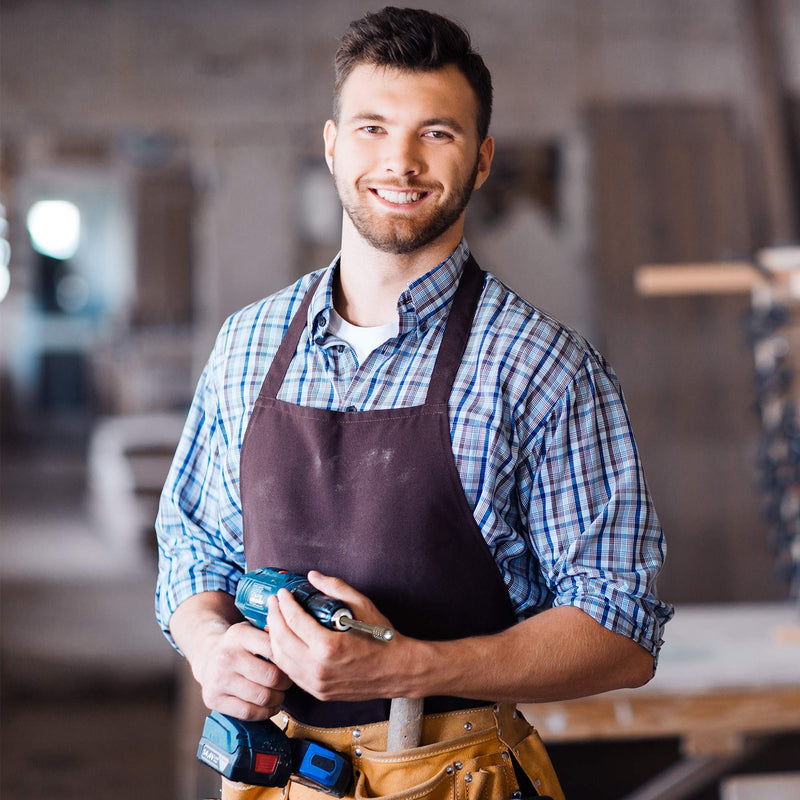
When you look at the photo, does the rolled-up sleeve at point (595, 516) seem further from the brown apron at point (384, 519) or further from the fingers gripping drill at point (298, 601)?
the fingers gripping drill at point (298, 601)

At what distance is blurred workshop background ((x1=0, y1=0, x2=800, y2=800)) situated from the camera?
14.8 feet

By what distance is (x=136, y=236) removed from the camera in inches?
180

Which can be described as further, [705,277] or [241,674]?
[705,277]

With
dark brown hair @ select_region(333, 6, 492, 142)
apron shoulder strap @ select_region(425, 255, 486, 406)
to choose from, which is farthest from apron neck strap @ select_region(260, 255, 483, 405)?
dark brown hair @ select_region(333, 6, 492, 142)

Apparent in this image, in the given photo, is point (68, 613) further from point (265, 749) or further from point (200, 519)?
point (265, 749)

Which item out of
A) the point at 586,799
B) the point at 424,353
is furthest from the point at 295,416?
the point at 586,799

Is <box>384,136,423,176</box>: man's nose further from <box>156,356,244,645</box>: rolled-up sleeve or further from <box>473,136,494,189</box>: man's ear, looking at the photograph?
<box>156,356,244,645</box>: rolled-up sleeve

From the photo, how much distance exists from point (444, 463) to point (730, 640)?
1.95 metres

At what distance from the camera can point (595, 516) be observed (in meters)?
1.23

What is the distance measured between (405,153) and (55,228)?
3.76m

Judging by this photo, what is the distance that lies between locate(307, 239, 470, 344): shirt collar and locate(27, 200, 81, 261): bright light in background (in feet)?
11.6

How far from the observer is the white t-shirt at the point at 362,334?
4.43ft

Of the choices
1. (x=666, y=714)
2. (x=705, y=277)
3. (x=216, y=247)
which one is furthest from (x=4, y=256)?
(x=666, y=714)

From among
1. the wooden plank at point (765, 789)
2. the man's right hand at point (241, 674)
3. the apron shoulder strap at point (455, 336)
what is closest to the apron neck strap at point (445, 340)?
the apron shoulder strap at point (455, 336)
